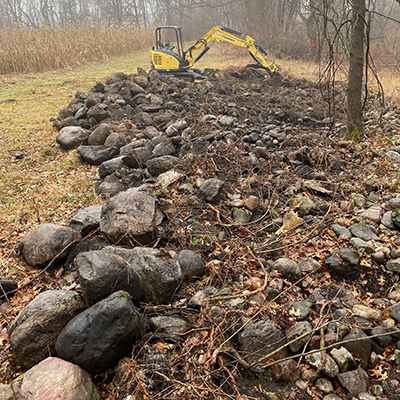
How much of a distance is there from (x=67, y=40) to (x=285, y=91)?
12392 mm

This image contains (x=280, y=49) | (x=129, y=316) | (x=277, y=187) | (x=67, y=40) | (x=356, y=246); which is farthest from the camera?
(x=280, y=49)

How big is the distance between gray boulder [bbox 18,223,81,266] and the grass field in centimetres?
26

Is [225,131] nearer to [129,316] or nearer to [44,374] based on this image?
[129,316]

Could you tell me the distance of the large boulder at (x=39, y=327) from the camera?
7.59ft

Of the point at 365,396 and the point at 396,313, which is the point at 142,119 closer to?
the point at 396,313

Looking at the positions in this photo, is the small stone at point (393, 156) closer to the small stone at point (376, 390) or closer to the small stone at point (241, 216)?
the small stone at point (241, 216)

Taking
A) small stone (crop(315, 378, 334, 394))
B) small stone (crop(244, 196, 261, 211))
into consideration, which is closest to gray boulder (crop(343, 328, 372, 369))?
small stone (crop(315, 378, 334, 394))

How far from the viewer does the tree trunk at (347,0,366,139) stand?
514 cm

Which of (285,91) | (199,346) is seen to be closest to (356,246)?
(199,346)

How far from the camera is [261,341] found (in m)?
2.36

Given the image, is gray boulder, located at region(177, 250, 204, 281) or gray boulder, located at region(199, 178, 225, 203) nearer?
gray boulder, located at region(177, 250, 204, 281)

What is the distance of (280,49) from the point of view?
57.5 ft

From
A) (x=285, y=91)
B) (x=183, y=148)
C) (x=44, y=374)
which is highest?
(x=285, y=91)

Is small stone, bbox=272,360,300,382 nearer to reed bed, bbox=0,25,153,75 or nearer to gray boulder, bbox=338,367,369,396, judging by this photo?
gray boulder, bbox=338,367,369,396
